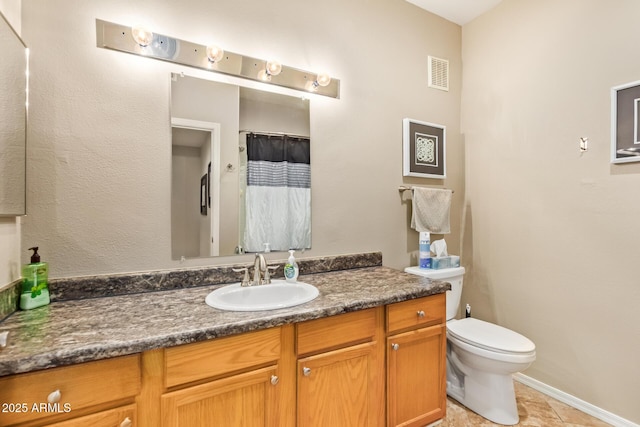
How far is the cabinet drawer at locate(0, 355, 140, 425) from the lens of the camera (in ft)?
2.47

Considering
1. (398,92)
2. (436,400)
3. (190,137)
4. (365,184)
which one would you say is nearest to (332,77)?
(398,92)

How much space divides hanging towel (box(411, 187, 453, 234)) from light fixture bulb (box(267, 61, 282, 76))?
1.18 m

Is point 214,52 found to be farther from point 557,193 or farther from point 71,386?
point 557,193

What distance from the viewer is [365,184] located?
6.58 feet

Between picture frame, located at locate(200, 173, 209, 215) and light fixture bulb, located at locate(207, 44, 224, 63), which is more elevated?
light fixture bulb, located at locate(207, 44, 224, 63)

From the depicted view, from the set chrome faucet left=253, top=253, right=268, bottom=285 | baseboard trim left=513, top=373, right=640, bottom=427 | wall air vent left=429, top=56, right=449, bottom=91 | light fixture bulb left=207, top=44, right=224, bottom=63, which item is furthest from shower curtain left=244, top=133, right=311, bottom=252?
baseboard trim left=513, top=373, right=640, bottom=427

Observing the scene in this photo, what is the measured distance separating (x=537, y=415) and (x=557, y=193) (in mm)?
1345

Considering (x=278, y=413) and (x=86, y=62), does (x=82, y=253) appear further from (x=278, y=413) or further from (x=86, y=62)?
(x=278, y=413)

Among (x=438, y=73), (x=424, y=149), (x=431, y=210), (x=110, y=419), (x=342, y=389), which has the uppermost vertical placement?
(x=438, y=73)

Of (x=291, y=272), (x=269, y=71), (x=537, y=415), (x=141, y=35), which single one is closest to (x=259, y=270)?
(x=291, y=272)

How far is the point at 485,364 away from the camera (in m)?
1.65

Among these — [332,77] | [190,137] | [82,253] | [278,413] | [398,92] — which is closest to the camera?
[278,413]

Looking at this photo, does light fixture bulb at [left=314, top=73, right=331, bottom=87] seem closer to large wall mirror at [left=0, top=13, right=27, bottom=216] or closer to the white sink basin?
the white sink basin

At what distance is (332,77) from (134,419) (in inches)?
74.9
